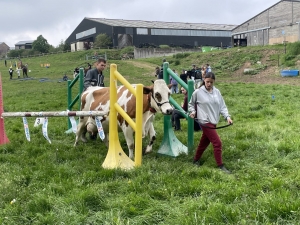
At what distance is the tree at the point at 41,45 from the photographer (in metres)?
73.2

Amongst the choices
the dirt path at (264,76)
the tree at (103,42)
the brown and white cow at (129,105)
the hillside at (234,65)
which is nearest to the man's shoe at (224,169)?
the brown and white cow at (129,105)

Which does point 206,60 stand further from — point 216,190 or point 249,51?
point 216,190

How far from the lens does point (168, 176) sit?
5.16m

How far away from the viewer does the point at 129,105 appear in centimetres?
655

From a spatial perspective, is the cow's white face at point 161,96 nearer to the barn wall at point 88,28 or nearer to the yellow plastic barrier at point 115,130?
the yellow plastic barrier at point 115,130

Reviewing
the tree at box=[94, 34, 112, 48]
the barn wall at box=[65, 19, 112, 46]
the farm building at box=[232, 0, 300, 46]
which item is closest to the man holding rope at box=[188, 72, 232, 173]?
the farm building at box=[232, 0, 300, 46]

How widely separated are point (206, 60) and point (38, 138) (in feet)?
96.9

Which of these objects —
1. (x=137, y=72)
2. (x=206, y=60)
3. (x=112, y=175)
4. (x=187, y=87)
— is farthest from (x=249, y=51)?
(x=112, y=175)

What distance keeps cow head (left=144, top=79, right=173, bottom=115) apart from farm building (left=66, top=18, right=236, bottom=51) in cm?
6048

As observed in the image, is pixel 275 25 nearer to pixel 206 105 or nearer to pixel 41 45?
pixel 206 105

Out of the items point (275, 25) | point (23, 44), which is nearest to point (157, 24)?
point (275, 25)

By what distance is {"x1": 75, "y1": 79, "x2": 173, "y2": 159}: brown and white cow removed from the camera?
603 centimetres

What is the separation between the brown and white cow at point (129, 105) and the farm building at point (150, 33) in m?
58.8

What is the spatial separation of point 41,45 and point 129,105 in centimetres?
7272
